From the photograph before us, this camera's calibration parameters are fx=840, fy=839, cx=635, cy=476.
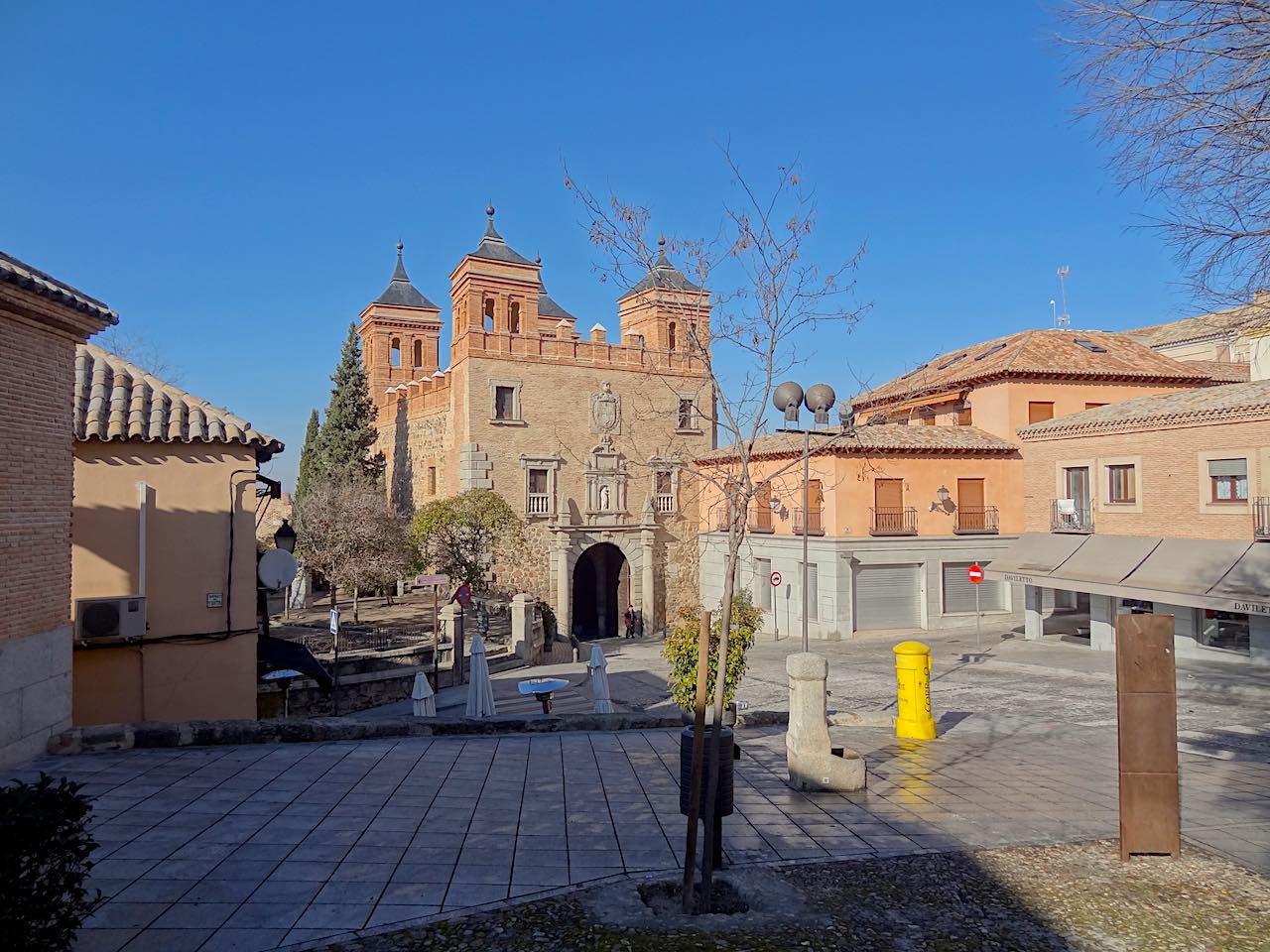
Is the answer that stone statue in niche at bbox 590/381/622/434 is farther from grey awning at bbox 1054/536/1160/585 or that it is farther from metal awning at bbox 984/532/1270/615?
grey awning at bbox 1054/536/1160/585

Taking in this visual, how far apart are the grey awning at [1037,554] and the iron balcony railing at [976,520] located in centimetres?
213

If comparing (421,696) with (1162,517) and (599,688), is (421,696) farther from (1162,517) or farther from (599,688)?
(1162,517)

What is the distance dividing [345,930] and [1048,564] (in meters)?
21.8

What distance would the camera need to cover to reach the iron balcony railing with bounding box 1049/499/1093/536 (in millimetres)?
22234

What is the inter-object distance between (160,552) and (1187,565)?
2011cm

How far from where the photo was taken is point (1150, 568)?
1934 cm

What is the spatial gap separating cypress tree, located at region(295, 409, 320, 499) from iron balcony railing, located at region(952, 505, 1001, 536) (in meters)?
26.7

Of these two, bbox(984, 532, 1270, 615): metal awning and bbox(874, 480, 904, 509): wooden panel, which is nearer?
bbox(984, 532, 1270, 615): metal awning

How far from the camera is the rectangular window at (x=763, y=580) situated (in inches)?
1120

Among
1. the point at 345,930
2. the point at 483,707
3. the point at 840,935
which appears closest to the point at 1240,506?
the point at 483,707

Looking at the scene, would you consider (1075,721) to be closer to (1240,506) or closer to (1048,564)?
(1240,506)


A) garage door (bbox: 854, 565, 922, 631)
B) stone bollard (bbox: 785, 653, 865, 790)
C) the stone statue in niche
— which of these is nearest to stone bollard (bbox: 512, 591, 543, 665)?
garage door (bbox: 854, 565, 922, 631)

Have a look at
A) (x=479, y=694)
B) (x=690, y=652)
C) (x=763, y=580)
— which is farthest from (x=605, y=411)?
(x=690, y=652)

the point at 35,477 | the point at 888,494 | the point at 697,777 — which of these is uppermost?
the point at 888,494
